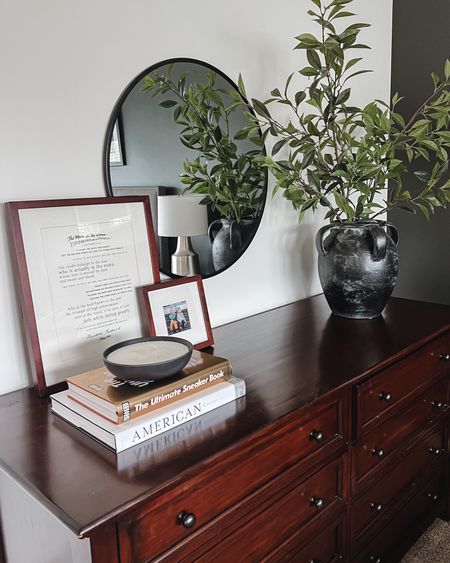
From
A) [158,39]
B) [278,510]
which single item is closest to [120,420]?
[278,510]

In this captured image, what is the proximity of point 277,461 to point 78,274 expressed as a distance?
0.62 m

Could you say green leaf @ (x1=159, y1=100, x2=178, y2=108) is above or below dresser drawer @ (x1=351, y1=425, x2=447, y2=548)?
above

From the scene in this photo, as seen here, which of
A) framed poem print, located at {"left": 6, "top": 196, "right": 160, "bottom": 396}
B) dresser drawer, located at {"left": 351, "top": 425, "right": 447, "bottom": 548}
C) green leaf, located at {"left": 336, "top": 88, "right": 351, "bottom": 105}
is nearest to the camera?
framed poem print, located at {"left": 6, "top": 196, "right": 160, "bottom": 396}

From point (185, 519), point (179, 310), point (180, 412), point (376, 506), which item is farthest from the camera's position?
point (376, 506)

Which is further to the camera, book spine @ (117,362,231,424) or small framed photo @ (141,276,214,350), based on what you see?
small framed photo @ (141,276,214,350)

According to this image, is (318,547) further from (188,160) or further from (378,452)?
(188,160)

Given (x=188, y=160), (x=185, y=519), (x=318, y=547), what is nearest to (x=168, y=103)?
(x=188, y=160)

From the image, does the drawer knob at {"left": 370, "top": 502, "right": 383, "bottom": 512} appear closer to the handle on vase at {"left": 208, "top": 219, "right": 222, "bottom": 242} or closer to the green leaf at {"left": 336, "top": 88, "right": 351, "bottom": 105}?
the handle on vase at {"left": 208, "top": 219, "right": 222, "bottom": 242}

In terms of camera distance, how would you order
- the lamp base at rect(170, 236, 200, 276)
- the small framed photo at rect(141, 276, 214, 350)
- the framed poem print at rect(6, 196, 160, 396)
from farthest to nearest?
the lamp base at rect(170, 236, 200, 276) → the small framed photo at rect(141, 276, 214, 350) → the framed poem print at rect(6, 196, 160, 396)

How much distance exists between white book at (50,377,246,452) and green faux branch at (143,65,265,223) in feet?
2.21

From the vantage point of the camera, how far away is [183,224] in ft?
5.07

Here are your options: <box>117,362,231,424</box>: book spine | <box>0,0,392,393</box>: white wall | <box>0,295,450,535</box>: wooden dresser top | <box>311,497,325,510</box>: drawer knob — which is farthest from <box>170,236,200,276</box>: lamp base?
<box>311,497,325,510</box>: drawer knob

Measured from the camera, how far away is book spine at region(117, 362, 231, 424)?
949 millimetres

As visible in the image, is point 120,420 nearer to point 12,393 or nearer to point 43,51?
point 12,393
